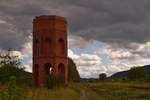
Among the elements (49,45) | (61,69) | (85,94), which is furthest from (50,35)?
(85,94)


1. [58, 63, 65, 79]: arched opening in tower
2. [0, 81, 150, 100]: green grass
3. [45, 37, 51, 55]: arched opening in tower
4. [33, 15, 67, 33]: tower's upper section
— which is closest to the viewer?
[0, 81, 150, 100]: green grass

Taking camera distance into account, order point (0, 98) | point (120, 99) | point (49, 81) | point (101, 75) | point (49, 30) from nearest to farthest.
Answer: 1. point (0, 98)
2. point (120, 99)
3. point (49, 81)
4. point (49, 30)
5. point (101, 75)

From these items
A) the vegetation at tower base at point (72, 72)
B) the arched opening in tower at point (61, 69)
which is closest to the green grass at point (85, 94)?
the arched opening in tower at point (61, 69)

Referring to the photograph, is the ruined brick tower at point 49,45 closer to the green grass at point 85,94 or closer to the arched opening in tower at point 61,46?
the arched opening in tower at point 61,46

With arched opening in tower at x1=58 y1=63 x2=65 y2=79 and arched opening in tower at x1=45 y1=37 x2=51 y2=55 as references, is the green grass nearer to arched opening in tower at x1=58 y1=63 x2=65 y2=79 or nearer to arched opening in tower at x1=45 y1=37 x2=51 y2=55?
arched opening in tower at x1=45 y1=37 x2=51 y2=55

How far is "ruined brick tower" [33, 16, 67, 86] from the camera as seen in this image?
136ft

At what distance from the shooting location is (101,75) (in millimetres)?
75375

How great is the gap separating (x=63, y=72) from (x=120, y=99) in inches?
835

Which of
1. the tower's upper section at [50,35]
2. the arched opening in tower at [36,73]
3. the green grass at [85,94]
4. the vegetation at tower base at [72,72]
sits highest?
the tower's upper section at [50,35]

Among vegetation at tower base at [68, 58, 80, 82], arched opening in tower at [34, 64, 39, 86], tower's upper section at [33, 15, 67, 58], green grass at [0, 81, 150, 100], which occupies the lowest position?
green grass at [0, 81, 150, 100]

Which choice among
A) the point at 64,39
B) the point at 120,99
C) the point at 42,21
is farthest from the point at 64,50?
the point at 120,99

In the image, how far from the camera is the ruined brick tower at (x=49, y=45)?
4131cm

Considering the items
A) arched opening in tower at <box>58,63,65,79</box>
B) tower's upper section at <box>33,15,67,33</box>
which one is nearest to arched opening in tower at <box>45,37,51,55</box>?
tower's upper section at <box>33,15,67,33</box>

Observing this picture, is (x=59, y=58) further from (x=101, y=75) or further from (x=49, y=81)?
(x=101, y=75)
